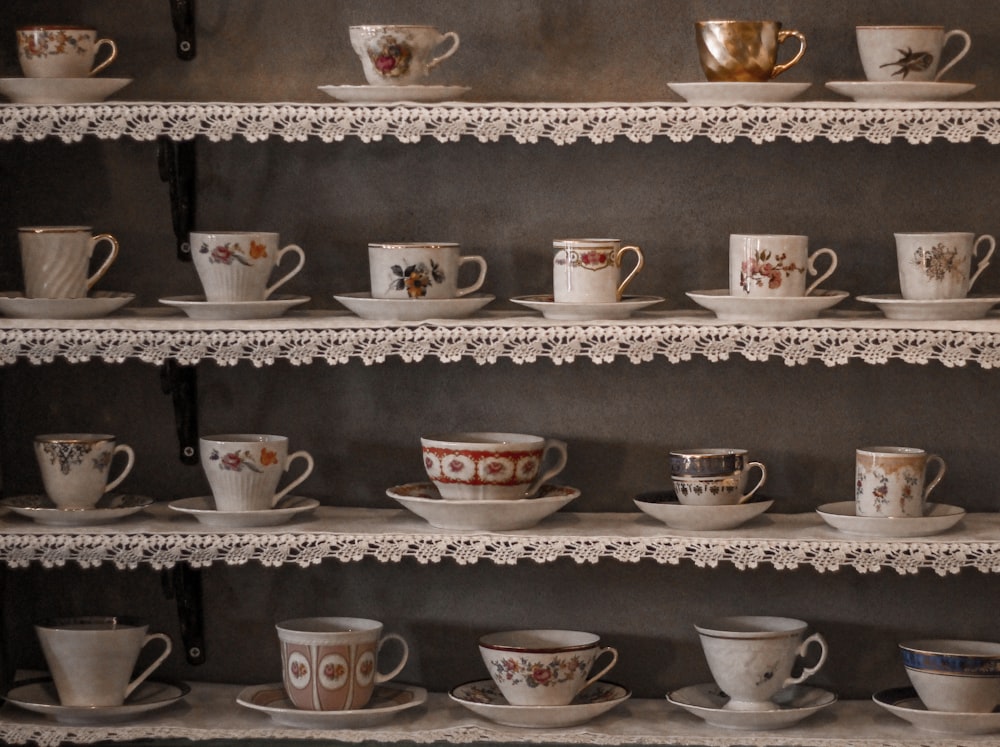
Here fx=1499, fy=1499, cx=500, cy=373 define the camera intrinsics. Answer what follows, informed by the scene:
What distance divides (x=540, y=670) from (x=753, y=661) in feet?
0.82

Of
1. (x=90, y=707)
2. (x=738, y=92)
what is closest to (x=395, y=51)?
(x=738, y=92)

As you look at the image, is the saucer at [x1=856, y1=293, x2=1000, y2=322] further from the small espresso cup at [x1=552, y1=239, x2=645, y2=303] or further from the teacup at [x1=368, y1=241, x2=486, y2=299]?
the teacup at [x1=368, y1=241, x2=486, y2=299]

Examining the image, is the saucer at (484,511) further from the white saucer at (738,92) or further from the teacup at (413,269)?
the white saucer at (738,92)

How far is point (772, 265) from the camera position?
1.73 meters

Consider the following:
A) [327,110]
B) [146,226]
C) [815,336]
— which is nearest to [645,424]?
[815,336]

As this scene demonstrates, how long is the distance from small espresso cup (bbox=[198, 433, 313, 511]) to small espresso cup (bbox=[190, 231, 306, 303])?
0.17 metres

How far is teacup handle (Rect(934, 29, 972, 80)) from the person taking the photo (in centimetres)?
173

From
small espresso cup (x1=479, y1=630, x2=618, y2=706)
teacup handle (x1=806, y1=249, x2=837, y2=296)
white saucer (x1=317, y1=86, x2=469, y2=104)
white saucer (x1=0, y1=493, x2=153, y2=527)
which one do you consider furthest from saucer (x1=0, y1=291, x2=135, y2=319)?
teacup handle (x1=806, y1=249, x2=837, y2=296)

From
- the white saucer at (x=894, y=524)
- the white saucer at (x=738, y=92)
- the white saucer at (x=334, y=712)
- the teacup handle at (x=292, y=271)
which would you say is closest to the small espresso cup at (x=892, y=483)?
the white saucer at (x=894, y=524)

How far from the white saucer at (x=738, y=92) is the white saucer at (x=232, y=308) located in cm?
53

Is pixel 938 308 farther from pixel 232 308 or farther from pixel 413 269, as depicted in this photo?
pixel 232 308

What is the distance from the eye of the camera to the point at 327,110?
1724 mm

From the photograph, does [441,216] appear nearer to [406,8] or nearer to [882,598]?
[406,8]

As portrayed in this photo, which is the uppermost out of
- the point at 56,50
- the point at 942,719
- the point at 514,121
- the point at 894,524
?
the point at 56,50
